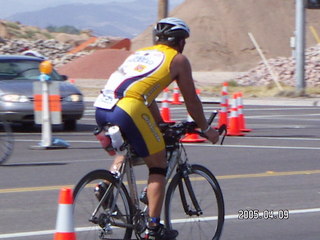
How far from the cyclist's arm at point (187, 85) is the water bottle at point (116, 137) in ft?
1.96

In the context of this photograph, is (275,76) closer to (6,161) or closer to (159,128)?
(6,161)

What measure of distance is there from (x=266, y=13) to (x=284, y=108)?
141 ft

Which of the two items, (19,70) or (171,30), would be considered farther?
(19,70)

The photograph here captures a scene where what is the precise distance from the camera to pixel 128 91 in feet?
21.9

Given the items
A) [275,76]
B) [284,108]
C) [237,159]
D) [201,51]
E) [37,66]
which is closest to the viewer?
[237,159]

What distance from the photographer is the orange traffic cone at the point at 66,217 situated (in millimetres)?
5656

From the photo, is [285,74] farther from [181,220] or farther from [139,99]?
[139,99]

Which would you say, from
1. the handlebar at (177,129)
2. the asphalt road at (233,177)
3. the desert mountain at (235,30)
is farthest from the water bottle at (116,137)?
the desert mountain at (235,30)

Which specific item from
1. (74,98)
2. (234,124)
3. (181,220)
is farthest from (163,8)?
(181,220)

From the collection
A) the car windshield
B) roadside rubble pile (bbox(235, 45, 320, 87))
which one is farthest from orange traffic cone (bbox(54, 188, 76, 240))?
roadside rubble pile (bbox(235, 45, 320, 87))

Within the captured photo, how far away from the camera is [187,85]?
6.78m

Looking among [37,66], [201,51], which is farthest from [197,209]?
[201,51]

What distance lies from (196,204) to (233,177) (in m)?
4.33
